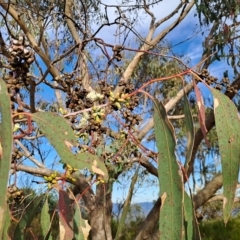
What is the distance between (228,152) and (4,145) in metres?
0.39

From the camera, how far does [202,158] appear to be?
248 inches

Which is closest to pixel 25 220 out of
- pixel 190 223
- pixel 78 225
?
pixel 78 225

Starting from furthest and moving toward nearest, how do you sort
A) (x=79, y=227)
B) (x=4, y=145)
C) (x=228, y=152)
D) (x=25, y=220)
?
1. (x=25, y=220)
2. (x=79, y=227)
3. (x=228, y=152)
4. (x=4, y=145)

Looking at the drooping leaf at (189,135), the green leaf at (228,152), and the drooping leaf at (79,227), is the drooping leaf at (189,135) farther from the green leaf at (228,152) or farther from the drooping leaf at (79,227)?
the drooping leaf at (79,227)

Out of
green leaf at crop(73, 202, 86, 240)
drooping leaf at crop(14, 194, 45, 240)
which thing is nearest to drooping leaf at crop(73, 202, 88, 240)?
green leaf at crop(73, 202, 86, 240)

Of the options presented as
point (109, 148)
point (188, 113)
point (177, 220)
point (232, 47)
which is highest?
point (232, 47)

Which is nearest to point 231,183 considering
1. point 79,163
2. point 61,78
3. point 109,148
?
point 79,163

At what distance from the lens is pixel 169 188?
66 centimetres

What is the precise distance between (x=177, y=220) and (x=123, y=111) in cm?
32

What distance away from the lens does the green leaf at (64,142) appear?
1.91 ft

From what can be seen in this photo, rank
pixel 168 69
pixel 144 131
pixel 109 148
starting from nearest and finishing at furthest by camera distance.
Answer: pixel 109 148 < pixel 144 131 < pixel 168 69

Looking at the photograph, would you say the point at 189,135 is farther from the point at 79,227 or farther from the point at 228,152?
the point at 79,227

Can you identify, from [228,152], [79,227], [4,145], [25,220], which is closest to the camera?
[4,145]

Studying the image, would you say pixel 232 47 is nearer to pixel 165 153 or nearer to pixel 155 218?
pixel 155 218
